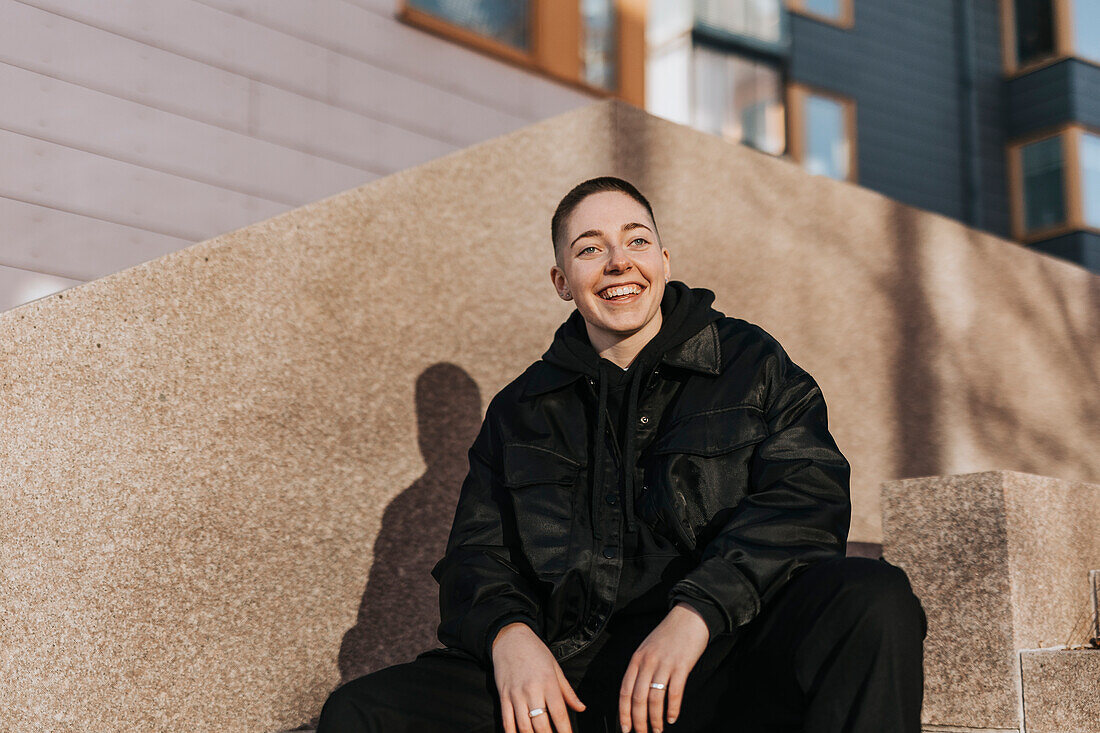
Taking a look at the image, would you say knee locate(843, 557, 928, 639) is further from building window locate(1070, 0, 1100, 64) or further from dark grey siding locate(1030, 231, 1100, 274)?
building window locate(1070, 0, 1100, 64)

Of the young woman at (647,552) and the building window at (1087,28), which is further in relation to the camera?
the building window at (1087,28)

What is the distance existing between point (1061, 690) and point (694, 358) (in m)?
1.23

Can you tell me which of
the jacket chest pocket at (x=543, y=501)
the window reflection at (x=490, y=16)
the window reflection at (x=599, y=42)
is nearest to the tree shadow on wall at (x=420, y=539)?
the jacket chest pocket at (x=543, y=501)

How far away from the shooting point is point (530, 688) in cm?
179

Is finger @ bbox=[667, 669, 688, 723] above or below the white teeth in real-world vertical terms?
below

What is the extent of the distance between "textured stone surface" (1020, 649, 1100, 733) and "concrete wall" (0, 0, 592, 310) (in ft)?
13.2

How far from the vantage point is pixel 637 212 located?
95.4 inches

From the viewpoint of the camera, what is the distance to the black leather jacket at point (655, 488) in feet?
6.14

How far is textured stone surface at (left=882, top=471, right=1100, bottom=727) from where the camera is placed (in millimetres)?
2531

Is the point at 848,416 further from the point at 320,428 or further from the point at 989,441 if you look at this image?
the point at 320,428

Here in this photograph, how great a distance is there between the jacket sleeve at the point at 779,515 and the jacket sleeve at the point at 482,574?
15.8 inches

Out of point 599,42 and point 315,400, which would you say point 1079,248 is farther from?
point 315,400

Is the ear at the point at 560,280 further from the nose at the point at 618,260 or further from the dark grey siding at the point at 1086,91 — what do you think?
the dark grey siding at the point at 1086,91

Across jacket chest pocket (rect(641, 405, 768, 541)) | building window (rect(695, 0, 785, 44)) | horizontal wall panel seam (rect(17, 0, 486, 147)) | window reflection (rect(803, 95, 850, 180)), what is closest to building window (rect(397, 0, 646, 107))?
horizontal wall panel seam (rect(17, 0, 486, 147))
